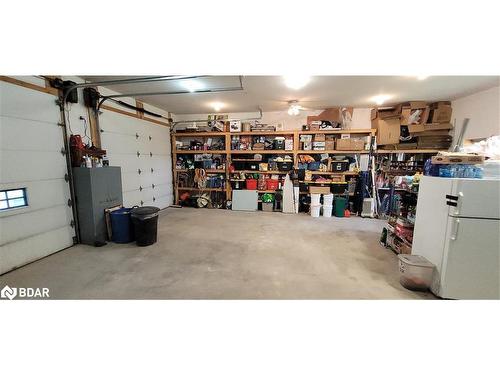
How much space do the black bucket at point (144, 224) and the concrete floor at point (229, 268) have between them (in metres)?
0.14

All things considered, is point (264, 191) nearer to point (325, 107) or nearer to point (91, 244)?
point (325, 107)

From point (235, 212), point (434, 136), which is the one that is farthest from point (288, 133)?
point (434, 136)

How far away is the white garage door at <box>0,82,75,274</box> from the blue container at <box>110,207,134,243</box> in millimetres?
681

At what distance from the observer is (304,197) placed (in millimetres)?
5727

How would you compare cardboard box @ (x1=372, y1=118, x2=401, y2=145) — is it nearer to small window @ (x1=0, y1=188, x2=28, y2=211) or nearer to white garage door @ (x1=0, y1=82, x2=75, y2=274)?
white garage door @ (x1=0, y1=82, x2=75, y2=274)

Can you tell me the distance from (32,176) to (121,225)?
1306mm

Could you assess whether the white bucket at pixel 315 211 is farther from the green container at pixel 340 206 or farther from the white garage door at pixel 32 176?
the white garage door at pixel 32 176

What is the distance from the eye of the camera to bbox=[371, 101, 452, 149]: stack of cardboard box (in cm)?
468

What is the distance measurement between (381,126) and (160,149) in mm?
5954

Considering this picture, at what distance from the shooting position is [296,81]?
3.56 metres

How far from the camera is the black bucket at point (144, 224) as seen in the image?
3167mm

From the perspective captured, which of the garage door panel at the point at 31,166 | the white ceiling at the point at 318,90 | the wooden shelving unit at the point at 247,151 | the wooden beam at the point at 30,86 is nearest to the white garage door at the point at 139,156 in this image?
the wooden shelving unit at the point at 247,151

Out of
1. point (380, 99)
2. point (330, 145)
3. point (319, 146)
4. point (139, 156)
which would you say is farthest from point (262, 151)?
point (139, 156)

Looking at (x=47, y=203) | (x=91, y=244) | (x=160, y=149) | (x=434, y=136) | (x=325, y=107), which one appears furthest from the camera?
(x=160, y=149)
